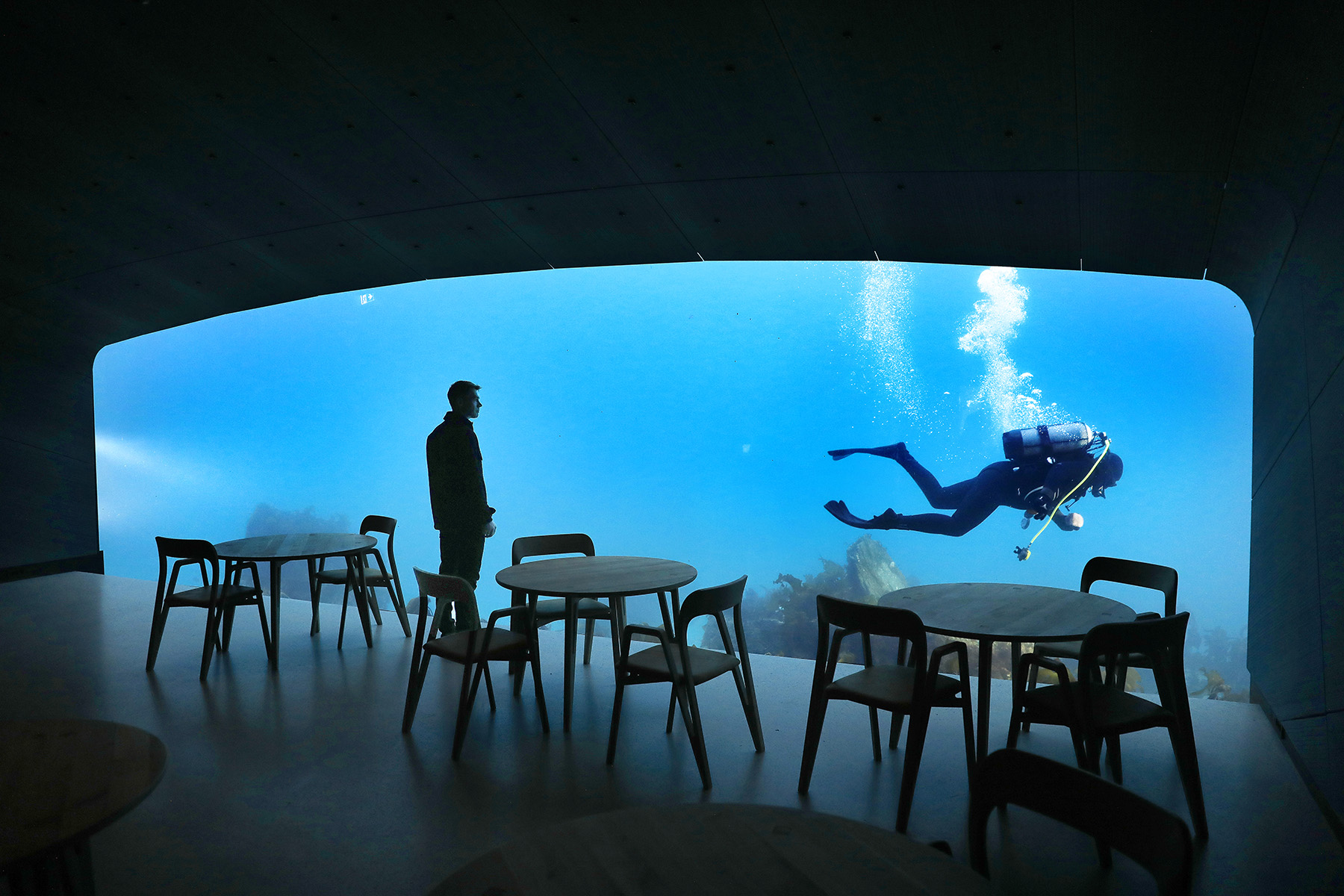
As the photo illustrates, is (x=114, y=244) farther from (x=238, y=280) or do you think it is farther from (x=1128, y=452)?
(x=1128, y=452)

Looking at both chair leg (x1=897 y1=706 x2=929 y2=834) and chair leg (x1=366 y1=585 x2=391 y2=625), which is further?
chair leg (x1=366 y1=585 x2=391 y2=625)

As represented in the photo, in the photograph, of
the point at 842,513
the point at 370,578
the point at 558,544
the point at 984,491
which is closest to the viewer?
the point at 558,544

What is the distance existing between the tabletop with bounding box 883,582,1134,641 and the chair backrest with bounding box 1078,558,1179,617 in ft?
0.58

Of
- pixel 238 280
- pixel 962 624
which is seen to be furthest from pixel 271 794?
pixel 238 280

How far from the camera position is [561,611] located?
3436 mm

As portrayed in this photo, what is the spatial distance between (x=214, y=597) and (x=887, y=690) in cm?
357

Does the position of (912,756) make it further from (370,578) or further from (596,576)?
(370,578)

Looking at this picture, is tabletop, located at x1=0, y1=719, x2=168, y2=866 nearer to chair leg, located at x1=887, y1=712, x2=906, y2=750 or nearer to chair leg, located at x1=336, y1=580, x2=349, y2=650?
chair leg, located at x1=887, y1=712, x2=906, y2=750

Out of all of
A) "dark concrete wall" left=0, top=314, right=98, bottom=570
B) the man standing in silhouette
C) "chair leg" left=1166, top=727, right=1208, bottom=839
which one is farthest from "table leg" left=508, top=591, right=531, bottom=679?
"dark concrete wall" left=0, top=314, right=98, bottom=570

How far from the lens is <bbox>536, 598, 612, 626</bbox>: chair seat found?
136 inches

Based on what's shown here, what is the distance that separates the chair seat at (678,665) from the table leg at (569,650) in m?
0.39

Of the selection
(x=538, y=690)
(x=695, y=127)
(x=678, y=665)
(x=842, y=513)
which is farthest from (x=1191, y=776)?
(x=842, y=513)

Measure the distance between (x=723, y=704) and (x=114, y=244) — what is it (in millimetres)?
5500

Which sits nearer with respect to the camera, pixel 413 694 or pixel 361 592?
pixel 413 694
